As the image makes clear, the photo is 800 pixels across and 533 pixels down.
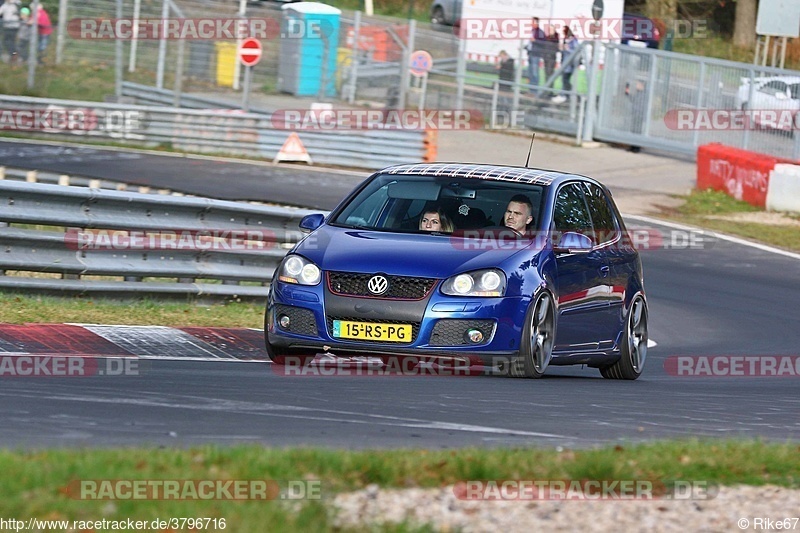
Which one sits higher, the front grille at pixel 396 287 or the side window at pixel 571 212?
the side window at pixel 571 212

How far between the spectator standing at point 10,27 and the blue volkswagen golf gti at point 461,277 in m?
20.8

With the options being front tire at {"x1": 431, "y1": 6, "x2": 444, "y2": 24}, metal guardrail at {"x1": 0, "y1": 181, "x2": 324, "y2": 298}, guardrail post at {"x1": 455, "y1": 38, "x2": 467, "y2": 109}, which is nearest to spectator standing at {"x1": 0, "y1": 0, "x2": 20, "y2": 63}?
guardrail post at {"x1": 455, "y1": 38, "x2": 467, "y2": 109}

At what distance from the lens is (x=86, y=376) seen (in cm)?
850

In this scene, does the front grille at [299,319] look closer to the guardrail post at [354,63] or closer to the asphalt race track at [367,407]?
the asphalt race track at [367,407]

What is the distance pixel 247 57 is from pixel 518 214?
2104 cm

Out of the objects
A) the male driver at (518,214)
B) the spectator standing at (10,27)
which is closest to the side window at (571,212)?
the male driver at (518,214)

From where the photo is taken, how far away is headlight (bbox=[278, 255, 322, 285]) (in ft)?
30.6

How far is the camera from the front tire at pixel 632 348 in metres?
11.2

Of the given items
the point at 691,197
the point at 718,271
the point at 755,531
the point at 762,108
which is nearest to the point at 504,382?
the point at 755,531

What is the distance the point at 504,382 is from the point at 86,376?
261cm

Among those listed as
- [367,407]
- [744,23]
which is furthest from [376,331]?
[744,23]

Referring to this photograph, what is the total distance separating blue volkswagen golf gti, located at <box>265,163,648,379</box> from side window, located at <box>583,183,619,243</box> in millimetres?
30

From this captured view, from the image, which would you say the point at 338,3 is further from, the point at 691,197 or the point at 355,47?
the point at 691,197

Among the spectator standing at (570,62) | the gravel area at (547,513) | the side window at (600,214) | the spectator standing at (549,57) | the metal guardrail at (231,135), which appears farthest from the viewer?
the spectator standing at (549,57)
